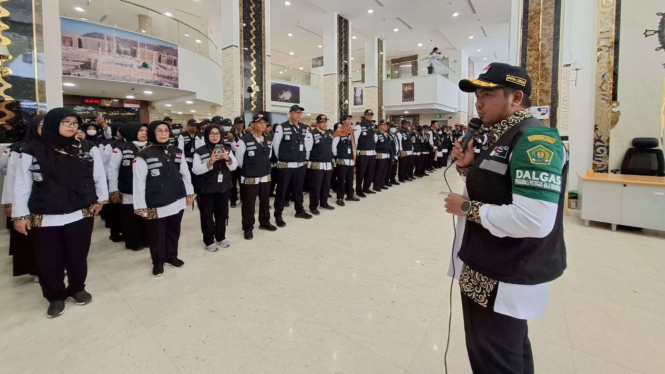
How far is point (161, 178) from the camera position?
277 centimetres

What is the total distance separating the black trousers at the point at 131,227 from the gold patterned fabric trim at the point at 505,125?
3705 millimetres

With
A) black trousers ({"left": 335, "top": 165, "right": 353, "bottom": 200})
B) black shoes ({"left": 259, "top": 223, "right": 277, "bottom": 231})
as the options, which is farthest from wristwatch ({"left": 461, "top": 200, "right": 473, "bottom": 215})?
black trousers ({"left": 335, "top": 165, "right": 353, "bottom": 200})

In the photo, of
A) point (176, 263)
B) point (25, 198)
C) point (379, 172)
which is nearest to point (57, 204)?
point (25, 198)

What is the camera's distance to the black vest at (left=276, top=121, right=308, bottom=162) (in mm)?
4395

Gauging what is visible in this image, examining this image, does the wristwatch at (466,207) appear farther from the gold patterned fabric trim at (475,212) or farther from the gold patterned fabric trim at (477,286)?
the gold patterned fabric trim at (477,286)

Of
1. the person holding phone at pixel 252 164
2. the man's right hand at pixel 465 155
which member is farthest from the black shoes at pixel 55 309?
the man's right hand at pixel 465 155

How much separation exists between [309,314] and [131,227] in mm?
2585

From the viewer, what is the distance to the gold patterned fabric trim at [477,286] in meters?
1.05

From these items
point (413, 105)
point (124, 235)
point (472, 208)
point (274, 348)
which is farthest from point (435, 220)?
point (413, 105)

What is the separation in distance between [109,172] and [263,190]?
1742mm

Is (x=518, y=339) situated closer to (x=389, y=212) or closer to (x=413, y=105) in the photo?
(x=389, y=212)

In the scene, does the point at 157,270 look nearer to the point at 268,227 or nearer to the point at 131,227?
the point at 131,227

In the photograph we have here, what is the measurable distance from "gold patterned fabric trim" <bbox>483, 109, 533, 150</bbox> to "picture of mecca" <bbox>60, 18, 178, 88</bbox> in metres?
Result: 10.2

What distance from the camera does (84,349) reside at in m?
1.84
